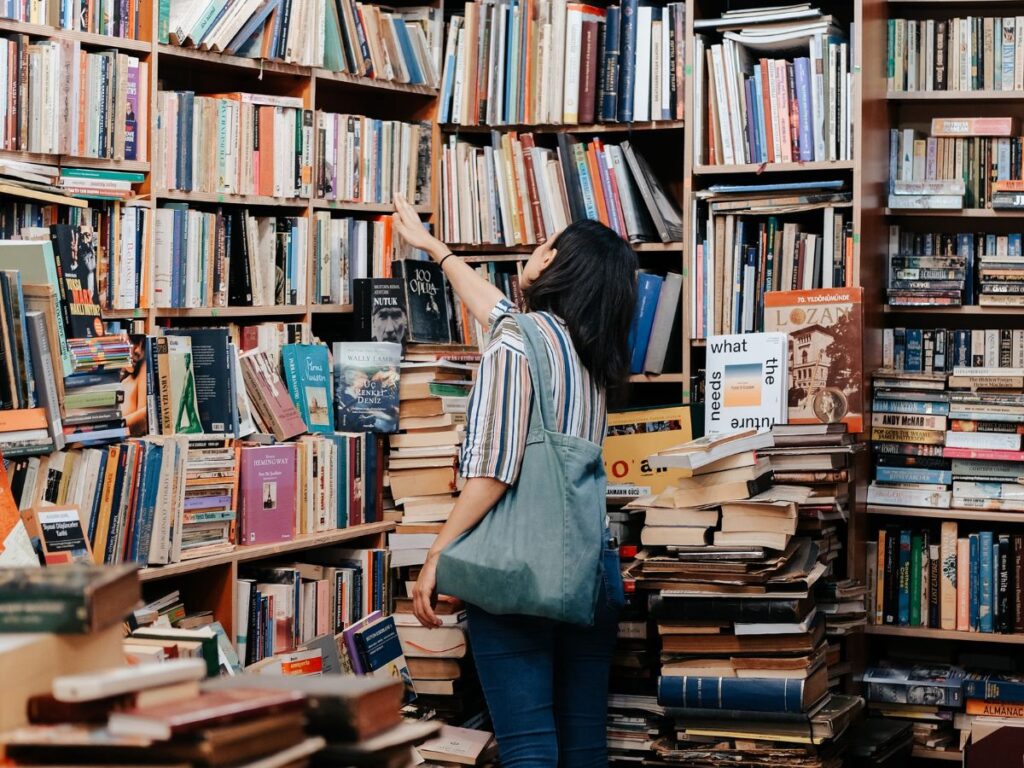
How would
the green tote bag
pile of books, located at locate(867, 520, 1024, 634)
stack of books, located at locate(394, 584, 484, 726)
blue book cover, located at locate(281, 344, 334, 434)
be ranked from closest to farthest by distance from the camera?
1. the green tote bag
2. stack of books, located at locate(394, 584, 484, 726)
3. blue book cover, located at locate(281, 344, 334, 434)
4. pile of books, located at locate(867, 520, 1024, 634)

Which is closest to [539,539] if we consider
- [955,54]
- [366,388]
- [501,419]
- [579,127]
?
[501,419]

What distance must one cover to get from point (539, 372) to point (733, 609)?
35.6 inches

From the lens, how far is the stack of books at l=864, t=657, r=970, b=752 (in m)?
3.97

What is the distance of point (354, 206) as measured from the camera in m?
3.88

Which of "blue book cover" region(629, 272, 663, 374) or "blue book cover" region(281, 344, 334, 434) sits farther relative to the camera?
"blue book cover" region(629, 272, 663, 374)

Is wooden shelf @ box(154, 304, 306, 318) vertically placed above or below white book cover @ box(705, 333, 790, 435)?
above

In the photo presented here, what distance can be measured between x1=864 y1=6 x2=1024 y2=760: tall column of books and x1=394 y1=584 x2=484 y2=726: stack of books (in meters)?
1.30

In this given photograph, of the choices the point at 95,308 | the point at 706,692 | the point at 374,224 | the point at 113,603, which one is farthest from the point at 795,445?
the point at 113,603

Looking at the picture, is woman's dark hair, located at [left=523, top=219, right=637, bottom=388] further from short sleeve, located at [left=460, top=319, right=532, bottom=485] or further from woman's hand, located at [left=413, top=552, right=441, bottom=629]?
woman's hand, located at [left=413, top=552, right=441, bottom=629]

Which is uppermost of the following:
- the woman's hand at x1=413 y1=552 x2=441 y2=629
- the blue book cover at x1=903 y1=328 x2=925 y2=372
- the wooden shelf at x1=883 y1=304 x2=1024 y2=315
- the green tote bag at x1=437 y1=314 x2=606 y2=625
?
the wooden shelf at x1=883 y1=304 x2=1024 y2=315

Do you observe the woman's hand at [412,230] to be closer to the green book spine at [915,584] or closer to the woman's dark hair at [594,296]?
the woman's dark hair at [594,296]

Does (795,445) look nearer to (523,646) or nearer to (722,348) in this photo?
(722,348)

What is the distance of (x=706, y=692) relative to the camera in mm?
3227

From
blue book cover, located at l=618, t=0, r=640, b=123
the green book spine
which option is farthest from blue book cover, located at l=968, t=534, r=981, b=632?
blue book cover, located at l=618, t=0, r=640, b=123
